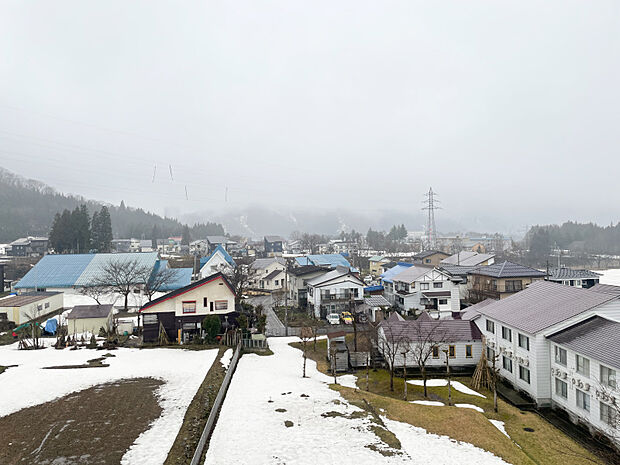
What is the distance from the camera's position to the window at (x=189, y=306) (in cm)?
3050

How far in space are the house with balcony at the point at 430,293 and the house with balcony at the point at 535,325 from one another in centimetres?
1643

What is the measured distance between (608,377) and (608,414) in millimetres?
1622

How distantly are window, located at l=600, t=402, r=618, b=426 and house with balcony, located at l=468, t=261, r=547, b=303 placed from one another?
2864 cm

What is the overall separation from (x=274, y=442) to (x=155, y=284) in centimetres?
3992

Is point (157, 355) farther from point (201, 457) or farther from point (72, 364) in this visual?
point (201, 457)

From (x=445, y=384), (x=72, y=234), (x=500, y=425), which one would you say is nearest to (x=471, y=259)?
(x=445, y=384)

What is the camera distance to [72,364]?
2355 centimetres

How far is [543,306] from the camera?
22688 mm

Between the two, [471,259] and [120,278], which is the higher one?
[471,259]

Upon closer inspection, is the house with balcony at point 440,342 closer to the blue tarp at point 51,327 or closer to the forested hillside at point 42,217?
the blue tarp at point 51,327

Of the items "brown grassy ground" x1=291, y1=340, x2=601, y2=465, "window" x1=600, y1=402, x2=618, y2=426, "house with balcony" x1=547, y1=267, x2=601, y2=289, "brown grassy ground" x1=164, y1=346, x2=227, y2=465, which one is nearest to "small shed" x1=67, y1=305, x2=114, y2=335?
"brown grassy ground" x1=164, y1=346, x2=227, y2=465

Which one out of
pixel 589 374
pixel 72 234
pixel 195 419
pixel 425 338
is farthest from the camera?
pixel 72 234

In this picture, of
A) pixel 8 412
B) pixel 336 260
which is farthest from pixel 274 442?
pixel 336 260

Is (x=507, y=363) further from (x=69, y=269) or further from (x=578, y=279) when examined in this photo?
(x=69, y=269)
